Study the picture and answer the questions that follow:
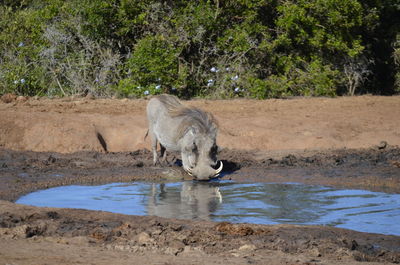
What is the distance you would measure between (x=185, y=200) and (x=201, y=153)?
4.37 ft

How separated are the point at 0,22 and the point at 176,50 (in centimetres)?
510

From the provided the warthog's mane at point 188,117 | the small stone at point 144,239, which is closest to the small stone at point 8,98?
the warthog's mane at point 188,117

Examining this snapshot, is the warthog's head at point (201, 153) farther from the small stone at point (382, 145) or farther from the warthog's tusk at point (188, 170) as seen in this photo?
the small stone at point (382, 145)

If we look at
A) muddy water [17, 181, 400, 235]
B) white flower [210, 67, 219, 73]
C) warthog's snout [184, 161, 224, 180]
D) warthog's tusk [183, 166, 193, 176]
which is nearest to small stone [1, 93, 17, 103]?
white flower [210, 67, 219, 73]

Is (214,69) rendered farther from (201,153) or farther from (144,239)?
(144,239)

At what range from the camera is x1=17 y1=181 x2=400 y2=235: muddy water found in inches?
276

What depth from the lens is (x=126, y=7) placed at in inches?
640

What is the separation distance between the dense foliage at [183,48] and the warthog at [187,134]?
4.88 m

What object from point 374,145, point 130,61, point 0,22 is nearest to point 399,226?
point 374,145

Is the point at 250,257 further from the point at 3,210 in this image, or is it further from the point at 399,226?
the point at 3,210

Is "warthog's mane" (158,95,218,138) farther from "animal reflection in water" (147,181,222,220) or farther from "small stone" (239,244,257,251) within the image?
"small stone" (239,244,257,251)

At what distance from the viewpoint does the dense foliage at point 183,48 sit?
16.0 m

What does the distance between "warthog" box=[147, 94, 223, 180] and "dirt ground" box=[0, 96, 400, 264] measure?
0.45 m

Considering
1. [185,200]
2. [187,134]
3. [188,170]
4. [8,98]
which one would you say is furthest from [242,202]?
[8,98]
